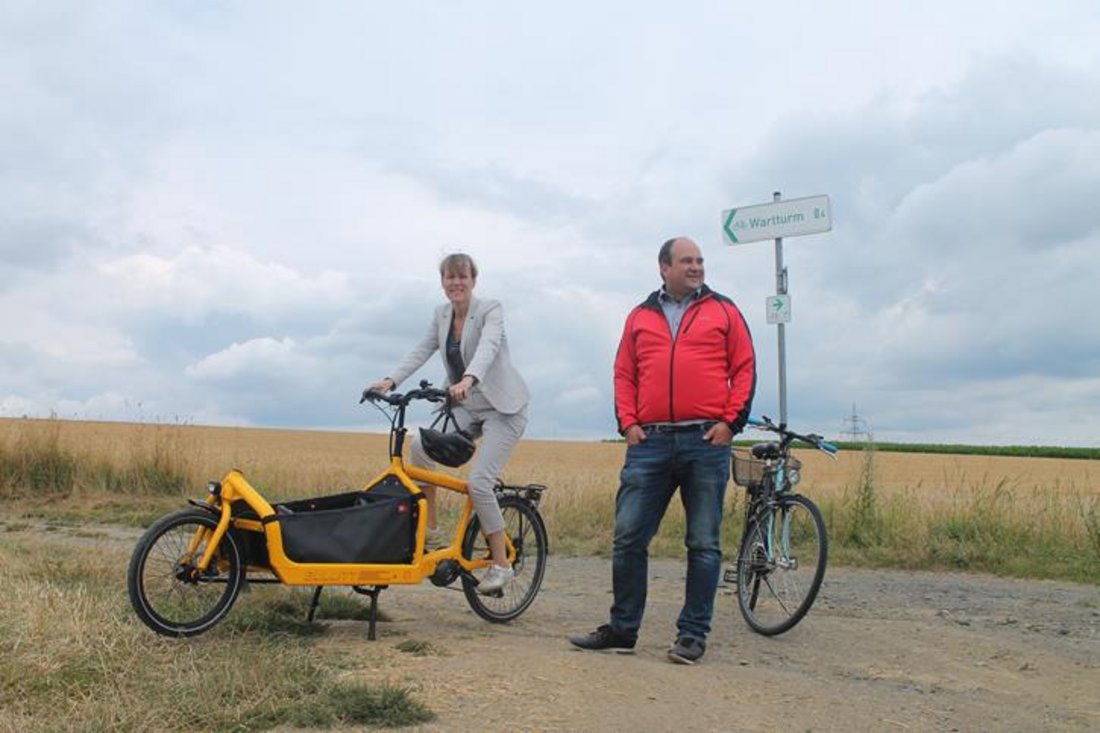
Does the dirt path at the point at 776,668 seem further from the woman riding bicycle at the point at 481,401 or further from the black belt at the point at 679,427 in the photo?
the black belt at the point at 679,427

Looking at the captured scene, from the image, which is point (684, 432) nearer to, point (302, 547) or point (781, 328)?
point (302, 547)

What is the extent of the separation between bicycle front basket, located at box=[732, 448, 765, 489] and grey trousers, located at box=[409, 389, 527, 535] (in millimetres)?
1520

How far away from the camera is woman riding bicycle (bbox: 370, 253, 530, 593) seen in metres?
6.47

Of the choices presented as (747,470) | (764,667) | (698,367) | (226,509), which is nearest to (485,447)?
(698,367)

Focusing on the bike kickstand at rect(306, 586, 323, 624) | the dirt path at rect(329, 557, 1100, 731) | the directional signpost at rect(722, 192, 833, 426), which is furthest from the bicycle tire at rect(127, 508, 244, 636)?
the directional signpost at rect(722, 192, 833, 426)

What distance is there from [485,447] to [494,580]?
0.83 meters

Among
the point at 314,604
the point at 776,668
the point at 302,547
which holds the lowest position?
the point at 776,668

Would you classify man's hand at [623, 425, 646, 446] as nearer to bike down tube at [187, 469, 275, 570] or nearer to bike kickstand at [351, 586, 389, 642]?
bike kickstand at [351, 586, 389, 642]

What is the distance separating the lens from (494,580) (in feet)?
21.6

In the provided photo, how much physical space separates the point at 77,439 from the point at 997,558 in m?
13.4

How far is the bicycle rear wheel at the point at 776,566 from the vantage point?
22.4ft

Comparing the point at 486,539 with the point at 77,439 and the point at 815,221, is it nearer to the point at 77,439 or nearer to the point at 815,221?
the point at 815,221

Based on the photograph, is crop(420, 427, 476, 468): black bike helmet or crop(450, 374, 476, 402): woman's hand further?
crop(420, 427, 476, 468): black bike helmet

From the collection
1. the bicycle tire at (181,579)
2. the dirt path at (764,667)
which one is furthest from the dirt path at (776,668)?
the bicycle tire at (181,579)
